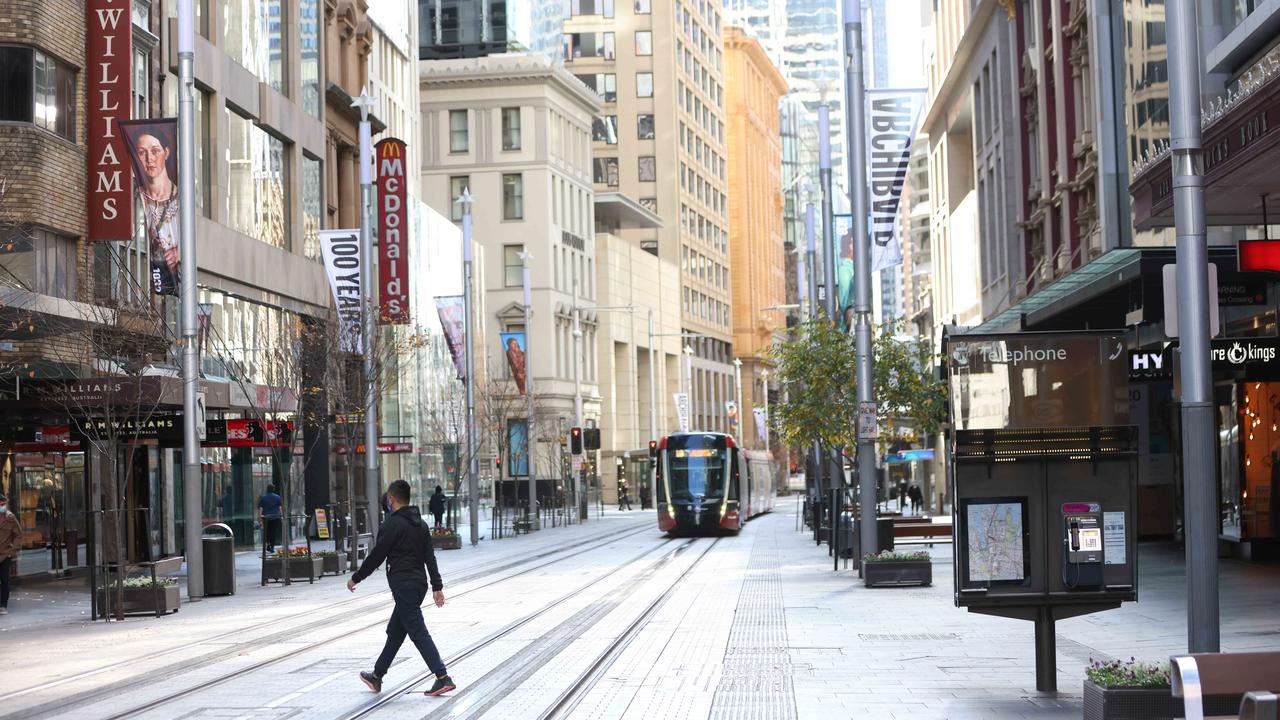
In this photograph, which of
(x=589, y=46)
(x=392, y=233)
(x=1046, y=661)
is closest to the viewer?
(x=1046, y=661)

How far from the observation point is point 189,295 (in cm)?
2559

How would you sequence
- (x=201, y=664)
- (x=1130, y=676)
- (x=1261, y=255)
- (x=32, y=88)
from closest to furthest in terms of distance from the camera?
(x=1130, y=676)
(x=1261, y=255)
(x=201, y=664)
(x=32, y=88)

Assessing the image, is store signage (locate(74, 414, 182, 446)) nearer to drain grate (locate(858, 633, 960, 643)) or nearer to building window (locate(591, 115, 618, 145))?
drain grate (locate(858, 633, 960, 643))

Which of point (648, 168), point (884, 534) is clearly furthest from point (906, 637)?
point (648, 168)

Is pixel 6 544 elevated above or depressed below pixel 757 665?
above

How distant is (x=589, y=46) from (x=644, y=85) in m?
5.42

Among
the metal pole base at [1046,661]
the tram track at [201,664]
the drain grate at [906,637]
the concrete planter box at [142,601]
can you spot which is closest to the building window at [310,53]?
the tram track at [201,664]

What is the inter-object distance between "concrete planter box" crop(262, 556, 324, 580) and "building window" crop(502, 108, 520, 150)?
67.5 meters

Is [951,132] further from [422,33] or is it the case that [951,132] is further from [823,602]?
[422,33]

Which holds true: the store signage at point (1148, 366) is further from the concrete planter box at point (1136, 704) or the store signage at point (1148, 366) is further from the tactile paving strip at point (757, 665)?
the concrete planter box at point (1136, 704)

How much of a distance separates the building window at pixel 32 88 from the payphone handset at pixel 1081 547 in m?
21.8

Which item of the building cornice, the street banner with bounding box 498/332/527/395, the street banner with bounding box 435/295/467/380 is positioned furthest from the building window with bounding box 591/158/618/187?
the street banner with bounding box 435/295/467/380

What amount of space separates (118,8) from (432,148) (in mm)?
67130

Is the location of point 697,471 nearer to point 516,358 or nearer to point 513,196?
point 516,358
